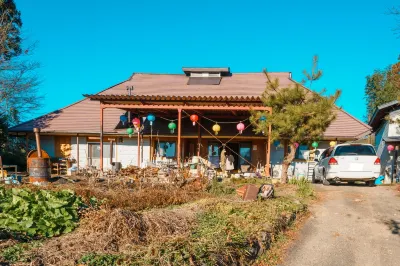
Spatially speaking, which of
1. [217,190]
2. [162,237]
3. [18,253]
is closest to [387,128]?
[217,190]

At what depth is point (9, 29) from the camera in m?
24.2

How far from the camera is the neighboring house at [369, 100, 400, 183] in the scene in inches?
717

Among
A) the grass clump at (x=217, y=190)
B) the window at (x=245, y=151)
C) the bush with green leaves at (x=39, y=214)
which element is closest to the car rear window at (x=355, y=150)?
the grass clump at (x=217, y=190)

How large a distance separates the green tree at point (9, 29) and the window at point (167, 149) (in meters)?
13.0

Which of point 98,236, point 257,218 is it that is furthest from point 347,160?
point 98,236

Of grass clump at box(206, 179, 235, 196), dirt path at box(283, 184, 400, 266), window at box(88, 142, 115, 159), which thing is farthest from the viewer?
window at box(88, 142, 115, 159)

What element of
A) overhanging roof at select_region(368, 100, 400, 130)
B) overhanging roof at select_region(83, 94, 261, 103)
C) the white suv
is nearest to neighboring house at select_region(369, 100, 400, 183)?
overhanging roof at select_region(368, 100, 400, 130)

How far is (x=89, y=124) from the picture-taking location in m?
20.1

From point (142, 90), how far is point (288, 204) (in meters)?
15.2

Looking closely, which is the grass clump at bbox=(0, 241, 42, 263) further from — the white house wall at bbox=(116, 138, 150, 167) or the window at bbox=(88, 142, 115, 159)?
the window at bbox=(88, 142, 115, 159)

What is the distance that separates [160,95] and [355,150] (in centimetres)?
1108

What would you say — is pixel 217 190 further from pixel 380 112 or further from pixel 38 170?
pixel 380 112

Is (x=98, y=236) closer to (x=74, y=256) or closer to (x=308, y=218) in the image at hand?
(x=74, y=256)

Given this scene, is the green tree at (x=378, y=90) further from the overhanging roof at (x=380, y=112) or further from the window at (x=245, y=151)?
the window at (x=245, y=151)
